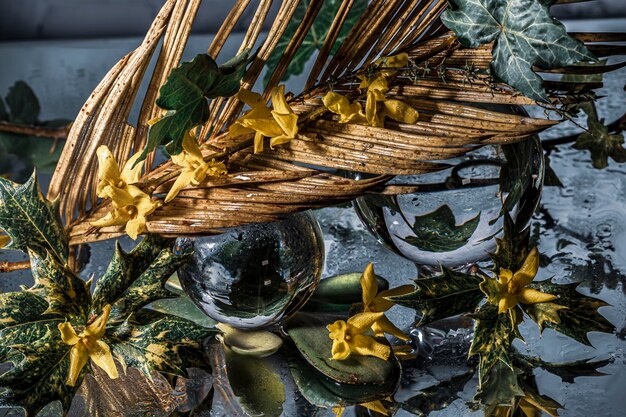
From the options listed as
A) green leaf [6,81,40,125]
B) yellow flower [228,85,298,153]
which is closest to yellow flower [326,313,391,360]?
yellow flower [228,85,298,153]

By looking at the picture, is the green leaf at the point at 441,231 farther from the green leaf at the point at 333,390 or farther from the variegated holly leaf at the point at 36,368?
the variegated holly leaf at the point at 36,368

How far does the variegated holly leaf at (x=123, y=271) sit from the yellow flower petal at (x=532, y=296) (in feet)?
0.67

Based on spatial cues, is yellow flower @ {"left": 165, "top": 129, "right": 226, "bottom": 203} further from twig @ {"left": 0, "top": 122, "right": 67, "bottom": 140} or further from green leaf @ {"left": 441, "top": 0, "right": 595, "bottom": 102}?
twig @ {"left": 0, "top": 122, "right": 67, "bottom": 140}

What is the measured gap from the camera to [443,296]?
0.49 metres

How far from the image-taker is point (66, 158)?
567mm

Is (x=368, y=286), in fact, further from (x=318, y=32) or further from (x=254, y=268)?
(x=318, y=32)

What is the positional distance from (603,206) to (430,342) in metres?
0.25

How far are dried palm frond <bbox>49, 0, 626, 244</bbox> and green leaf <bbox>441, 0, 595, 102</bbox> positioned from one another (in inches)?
0.9

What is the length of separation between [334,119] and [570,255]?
0.25 metres

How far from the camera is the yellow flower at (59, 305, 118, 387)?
1.56ft

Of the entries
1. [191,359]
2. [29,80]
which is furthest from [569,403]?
[29,80]

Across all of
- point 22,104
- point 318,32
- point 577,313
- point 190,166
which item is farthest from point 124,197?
point 22,104

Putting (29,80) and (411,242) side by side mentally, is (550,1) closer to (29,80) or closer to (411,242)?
(411,242)

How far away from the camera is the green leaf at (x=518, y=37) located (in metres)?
0.46
